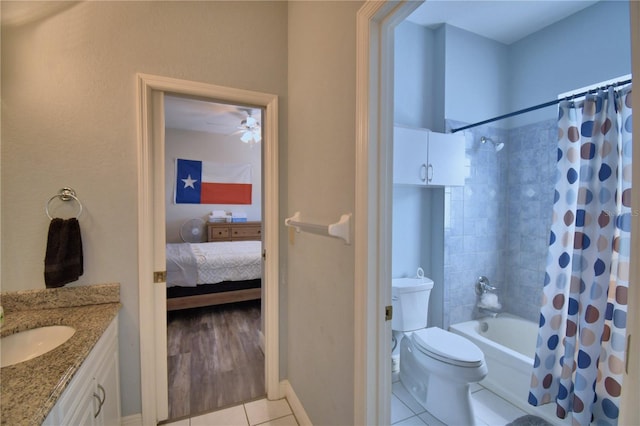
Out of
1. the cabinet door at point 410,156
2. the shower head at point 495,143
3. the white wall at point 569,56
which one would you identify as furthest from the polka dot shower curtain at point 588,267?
the cabinet door at point 410,156

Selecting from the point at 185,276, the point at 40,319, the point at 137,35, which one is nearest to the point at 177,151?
the point at 185,276

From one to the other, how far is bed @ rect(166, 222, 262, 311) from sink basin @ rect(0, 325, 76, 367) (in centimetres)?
194

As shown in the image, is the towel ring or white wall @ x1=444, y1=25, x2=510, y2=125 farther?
white wall @ x1=444, y1=25, x2=510, y2=125

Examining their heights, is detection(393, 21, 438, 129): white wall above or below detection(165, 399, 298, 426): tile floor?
above

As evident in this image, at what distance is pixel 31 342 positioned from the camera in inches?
48.1

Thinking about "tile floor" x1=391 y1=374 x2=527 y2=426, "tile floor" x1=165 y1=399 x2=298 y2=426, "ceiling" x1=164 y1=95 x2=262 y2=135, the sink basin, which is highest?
"ceiling" x1=164 y1=95 x2=262 y2=135

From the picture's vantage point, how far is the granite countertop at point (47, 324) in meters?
0.73

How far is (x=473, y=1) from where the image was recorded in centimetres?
204

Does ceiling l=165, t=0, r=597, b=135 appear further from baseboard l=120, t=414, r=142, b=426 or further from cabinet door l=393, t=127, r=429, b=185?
baseboard l=120, t=414, r=142, b=426

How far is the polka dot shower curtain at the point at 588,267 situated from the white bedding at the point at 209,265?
2790 millimetres

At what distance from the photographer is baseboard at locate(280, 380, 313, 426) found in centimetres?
163

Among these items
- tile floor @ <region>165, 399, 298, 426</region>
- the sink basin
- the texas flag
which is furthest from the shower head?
the texas flag

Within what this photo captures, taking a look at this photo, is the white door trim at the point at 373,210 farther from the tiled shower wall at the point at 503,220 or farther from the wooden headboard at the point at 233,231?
the wooden headboard at the point at 233,231

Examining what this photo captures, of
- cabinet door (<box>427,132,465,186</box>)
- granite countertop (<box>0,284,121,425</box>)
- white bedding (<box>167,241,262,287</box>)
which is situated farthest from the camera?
white bedding (<box>167,241,262,287</box>)
